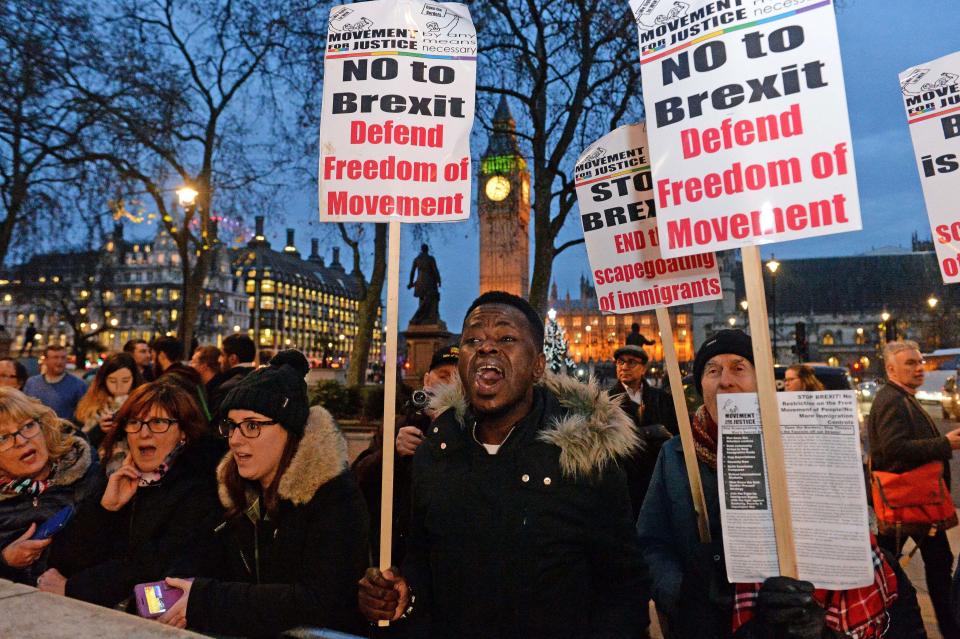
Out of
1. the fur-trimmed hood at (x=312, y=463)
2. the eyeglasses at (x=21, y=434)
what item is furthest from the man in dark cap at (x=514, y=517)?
the eyeglasses at (x=21, y=434)

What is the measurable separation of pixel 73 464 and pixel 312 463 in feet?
5.32

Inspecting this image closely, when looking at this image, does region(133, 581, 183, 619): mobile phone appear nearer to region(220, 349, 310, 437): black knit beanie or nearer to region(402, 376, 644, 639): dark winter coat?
region(220, 349, 310, 437): black knit beanie

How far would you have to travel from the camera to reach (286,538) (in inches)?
98.5

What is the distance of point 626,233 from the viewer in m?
3.44

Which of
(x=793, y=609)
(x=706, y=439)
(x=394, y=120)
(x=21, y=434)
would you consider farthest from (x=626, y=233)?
(x=21, y=434)

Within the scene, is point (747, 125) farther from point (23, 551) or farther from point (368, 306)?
point (368, 306)

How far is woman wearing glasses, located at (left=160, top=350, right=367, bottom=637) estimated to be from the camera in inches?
92.6

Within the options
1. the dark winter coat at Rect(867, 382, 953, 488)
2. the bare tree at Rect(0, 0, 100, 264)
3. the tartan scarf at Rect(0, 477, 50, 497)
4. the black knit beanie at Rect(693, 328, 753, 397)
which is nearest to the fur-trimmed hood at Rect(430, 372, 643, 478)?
the black knit beanie at Rect(693, 328, 753, 397)

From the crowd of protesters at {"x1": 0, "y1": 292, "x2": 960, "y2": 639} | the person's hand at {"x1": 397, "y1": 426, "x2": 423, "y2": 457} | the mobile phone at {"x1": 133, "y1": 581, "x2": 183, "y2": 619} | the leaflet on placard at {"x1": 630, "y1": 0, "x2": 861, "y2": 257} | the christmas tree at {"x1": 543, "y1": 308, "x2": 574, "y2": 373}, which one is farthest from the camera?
the christmas tree at {"x1": 543, "y1": 308, "x2": 574, "y2": 373}

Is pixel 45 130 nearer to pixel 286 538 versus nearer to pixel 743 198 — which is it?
pixel 286 538

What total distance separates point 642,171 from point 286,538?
95.1 inches

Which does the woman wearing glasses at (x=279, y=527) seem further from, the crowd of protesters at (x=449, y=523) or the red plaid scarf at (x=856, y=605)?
the red plaid scarf at (x=856, y=605)

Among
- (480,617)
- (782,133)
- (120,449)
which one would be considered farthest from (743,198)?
(120,449)

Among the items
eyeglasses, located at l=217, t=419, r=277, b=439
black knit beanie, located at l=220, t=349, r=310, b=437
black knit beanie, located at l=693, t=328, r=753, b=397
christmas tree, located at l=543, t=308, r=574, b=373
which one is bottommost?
eyeglasses, located at l=217, t=419, r=277, b=439
